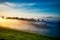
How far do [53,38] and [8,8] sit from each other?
87 centimetres

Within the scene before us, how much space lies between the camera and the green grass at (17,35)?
83.9 inches

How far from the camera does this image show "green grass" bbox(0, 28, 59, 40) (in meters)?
2.13

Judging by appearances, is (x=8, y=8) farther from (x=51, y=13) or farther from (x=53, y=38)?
(x=53, y=38)

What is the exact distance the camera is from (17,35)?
217 centimetres

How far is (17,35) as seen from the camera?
7.11 feet

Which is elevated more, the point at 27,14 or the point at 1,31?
the point at 27,14

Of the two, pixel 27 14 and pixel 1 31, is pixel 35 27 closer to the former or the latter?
pixel 27 14

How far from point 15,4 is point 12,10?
4.3 inches

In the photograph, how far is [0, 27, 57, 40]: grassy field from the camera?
2.13 m

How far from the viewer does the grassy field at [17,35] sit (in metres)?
2.13

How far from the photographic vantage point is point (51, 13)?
7.06ft

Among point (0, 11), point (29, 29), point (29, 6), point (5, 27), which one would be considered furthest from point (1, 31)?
point (29, 6)

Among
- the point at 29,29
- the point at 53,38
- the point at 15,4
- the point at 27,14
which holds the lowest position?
the point at 53,38

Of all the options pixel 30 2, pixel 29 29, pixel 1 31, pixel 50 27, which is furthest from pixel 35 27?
pixel 1 31
